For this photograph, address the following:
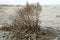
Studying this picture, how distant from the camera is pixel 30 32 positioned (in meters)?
6.20

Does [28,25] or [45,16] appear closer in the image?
[28,25]

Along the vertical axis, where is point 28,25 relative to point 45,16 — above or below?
above

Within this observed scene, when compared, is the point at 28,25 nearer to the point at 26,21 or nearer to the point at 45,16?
the point at 26,21

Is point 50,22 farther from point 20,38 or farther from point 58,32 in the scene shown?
point 20,38

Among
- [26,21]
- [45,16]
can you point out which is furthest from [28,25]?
[45,16]

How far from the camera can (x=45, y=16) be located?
7930mm

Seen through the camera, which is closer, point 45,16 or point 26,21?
point 26,21

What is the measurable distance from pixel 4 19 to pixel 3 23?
0.47 meters

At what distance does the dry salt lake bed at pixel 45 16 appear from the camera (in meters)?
6.99

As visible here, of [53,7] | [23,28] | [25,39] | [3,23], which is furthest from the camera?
[53,7]

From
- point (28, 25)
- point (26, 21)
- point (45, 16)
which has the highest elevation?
point (26, 21)

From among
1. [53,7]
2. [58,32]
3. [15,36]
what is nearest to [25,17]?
[15,36]

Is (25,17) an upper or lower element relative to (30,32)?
upper

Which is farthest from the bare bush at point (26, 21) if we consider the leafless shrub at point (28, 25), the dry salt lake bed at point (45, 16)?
the dry salt lake bed at point (45, 16)
